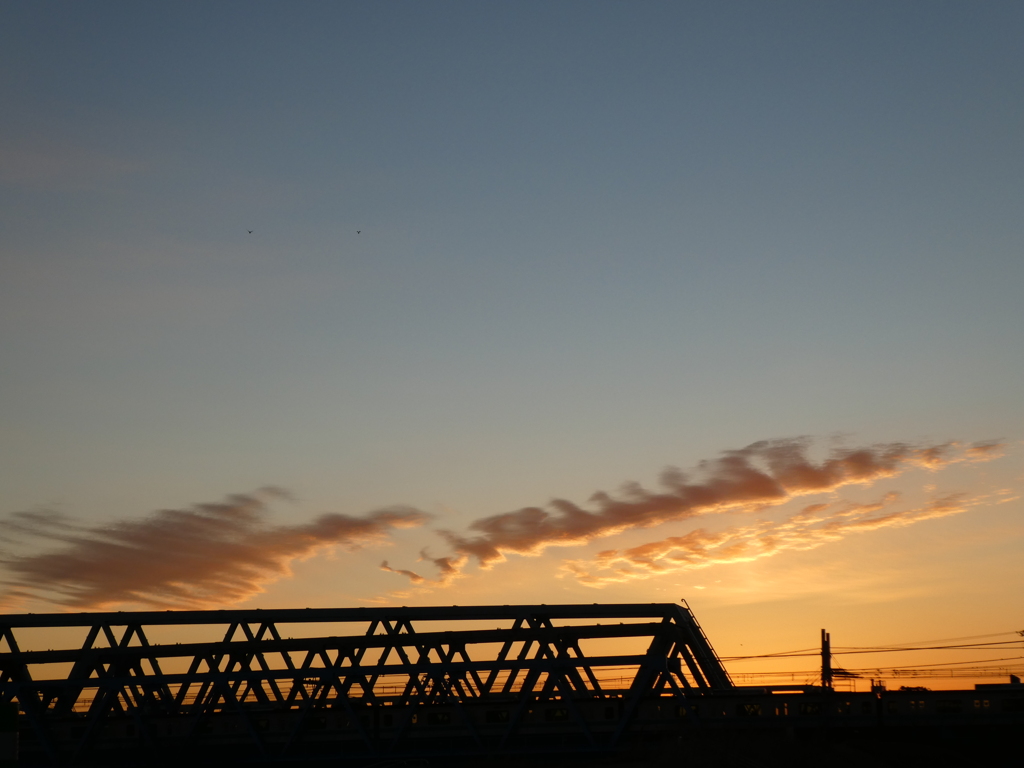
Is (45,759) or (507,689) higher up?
(507,689)

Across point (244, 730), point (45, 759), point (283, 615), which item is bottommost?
point (45, 759)

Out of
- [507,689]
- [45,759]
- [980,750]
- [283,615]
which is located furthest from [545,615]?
[45,759]

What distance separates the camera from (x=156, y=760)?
8575cm

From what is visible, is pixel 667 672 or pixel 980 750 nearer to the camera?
pixel 667 672

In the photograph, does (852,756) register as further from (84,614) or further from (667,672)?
(84,614)

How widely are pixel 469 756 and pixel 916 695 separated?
115 feet

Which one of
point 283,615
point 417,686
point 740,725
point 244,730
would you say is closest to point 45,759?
point 244,730

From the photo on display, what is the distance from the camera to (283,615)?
276 feet

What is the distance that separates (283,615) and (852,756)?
143 ft

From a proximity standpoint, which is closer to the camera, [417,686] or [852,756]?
[852,756]

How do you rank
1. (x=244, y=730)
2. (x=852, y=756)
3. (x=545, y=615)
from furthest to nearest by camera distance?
(x=244, y=730), (x=545, y=615), (x=852, y=756)

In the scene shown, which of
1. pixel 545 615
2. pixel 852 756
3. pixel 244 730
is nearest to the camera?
→ pixel 852 756

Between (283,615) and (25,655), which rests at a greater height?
(283,615)

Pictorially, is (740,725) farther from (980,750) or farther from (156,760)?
(156,760)
